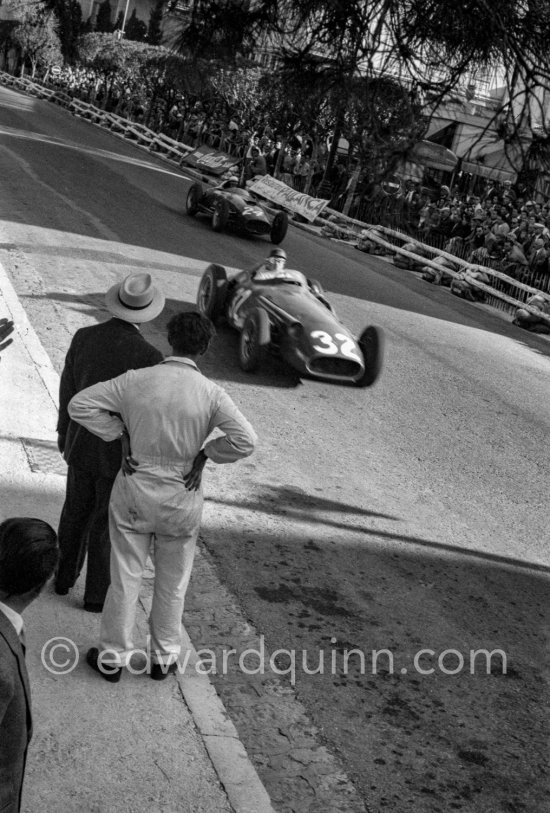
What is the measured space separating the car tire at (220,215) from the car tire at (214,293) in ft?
28.8

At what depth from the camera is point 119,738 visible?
438cm

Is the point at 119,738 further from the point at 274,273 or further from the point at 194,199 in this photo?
the point at 194,199

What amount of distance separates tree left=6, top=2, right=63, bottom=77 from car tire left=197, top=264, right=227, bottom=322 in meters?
3.20

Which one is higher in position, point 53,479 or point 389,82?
point 389,82

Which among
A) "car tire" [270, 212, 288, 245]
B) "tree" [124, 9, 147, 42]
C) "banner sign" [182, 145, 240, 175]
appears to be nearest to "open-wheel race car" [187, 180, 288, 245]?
"car tire" [270, 212, 288, 245]

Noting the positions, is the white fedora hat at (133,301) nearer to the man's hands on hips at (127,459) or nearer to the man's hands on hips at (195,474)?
the man's hands on hips at (127,459)

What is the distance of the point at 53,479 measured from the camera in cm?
677

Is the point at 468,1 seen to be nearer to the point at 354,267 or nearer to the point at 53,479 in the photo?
the point at 53,479

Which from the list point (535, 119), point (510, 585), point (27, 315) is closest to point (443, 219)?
point (27, 315)

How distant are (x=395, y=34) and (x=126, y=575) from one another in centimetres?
275

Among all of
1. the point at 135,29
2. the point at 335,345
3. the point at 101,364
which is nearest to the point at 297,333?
the point at 335,345

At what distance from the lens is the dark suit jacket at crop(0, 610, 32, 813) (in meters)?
2.81

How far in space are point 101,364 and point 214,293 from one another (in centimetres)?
683

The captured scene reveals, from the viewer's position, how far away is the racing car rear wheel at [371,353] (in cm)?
1087
